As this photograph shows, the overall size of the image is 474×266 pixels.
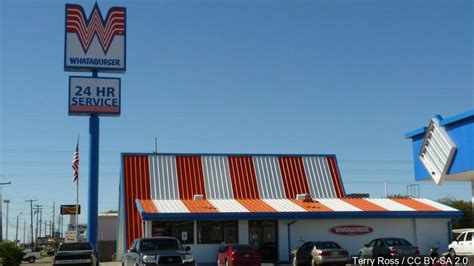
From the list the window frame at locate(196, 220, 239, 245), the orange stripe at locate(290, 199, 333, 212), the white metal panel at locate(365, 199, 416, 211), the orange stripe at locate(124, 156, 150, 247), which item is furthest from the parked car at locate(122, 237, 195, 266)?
the white metal panel at locate(365, 199, 416, 211)

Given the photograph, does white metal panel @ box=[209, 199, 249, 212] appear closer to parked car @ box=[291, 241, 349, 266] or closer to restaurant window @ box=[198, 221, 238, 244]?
restaurant window @ box=[198, 221, 238, 244]

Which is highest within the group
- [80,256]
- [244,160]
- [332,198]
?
[244,160]

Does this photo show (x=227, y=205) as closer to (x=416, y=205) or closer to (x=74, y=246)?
(x=74, y=246)

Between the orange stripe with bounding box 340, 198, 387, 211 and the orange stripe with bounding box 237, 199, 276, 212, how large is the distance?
5.90 m

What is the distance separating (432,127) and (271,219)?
42.7ft

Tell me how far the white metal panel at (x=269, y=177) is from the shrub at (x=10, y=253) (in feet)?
52.9

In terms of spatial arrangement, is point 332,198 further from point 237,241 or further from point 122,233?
point 122,233

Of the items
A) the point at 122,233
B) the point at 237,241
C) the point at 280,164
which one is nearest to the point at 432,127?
the point at 237,241

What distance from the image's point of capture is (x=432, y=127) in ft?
86.7

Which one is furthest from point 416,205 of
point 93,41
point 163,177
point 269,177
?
point 93,41

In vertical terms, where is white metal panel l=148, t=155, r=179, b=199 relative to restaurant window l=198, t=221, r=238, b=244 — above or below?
above

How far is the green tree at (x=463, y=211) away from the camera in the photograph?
70700 millimetres

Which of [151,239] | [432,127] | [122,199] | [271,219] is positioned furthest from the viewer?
[122,199]

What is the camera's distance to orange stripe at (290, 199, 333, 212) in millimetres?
37369
